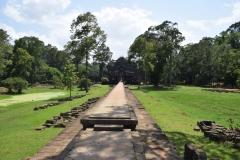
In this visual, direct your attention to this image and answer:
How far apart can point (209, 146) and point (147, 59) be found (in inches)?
1156

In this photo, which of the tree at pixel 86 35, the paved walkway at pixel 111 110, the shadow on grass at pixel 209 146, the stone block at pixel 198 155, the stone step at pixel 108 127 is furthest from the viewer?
the tree at pixel 86 35

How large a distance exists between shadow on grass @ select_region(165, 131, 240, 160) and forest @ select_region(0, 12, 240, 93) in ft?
51.2

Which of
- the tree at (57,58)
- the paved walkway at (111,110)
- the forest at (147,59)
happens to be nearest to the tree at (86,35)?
the forest at (147,59)

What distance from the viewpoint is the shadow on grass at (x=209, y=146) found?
5.45 meters

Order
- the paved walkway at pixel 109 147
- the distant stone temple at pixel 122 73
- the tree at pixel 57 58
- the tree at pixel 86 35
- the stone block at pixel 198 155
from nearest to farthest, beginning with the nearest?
the stone block at pixel 198 155, the paved walkway at pixel 109 147, the tree at pixel 86 35, the distant stone temple at pixel 122 73, the tree at pixel 57 58

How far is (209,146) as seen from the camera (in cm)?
612

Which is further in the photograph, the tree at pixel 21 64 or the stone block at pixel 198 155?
the tree at pixel 21 64

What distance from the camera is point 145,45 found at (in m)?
33.7

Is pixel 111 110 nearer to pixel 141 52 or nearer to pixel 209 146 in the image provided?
pixel 209 146

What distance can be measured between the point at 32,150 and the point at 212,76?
151 ft

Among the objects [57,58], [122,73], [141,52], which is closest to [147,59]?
[141,52]

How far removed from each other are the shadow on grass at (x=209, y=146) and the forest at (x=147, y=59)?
51.2ft

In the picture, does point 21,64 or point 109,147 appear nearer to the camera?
point 109,147

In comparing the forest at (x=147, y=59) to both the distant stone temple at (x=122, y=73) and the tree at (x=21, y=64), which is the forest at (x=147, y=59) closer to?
the tree at (x=21, y=64)
